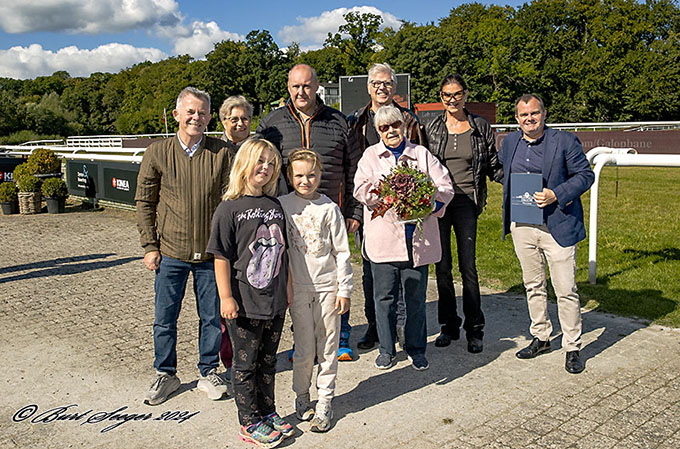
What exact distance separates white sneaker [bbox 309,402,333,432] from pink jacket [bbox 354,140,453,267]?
3.94ft

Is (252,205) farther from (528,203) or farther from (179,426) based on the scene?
(528,203)

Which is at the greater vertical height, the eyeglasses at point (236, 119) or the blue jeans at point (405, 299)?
the eyeglasses at point (236, 119)

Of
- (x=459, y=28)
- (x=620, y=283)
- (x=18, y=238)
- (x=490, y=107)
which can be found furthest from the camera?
(x=459, y=28)

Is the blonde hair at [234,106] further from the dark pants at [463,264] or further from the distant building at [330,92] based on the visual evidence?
the distant building at [330,92]

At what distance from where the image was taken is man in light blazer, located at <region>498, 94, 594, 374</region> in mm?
4695

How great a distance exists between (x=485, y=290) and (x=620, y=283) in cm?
152

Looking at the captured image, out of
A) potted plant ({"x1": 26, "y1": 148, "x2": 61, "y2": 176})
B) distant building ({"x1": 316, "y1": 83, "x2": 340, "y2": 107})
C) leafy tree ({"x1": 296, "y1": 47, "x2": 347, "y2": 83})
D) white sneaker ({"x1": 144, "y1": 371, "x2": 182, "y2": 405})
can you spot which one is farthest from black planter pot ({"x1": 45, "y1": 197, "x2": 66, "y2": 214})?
leafy tree ({"x1": 296, "y1": 47, "x2": 347, "y2": 83})

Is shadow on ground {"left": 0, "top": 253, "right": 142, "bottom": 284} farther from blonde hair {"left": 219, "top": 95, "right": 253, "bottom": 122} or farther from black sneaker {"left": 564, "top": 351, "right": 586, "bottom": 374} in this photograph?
black sneaker {"left": 564, "top": 351, "right": 586, "bottom": 374}

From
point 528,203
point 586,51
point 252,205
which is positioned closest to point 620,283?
point 528,203

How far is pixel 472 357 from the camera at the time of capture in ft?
16.4

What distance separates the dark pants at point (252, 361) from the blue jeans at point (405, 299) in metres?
1.11

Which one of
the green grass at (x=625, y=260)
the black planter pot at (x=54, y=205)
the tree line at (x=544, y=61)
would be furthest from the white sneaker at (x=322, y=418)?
the tree line at (x=544, y=61)

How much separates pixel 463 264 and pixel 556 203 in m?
0.91
